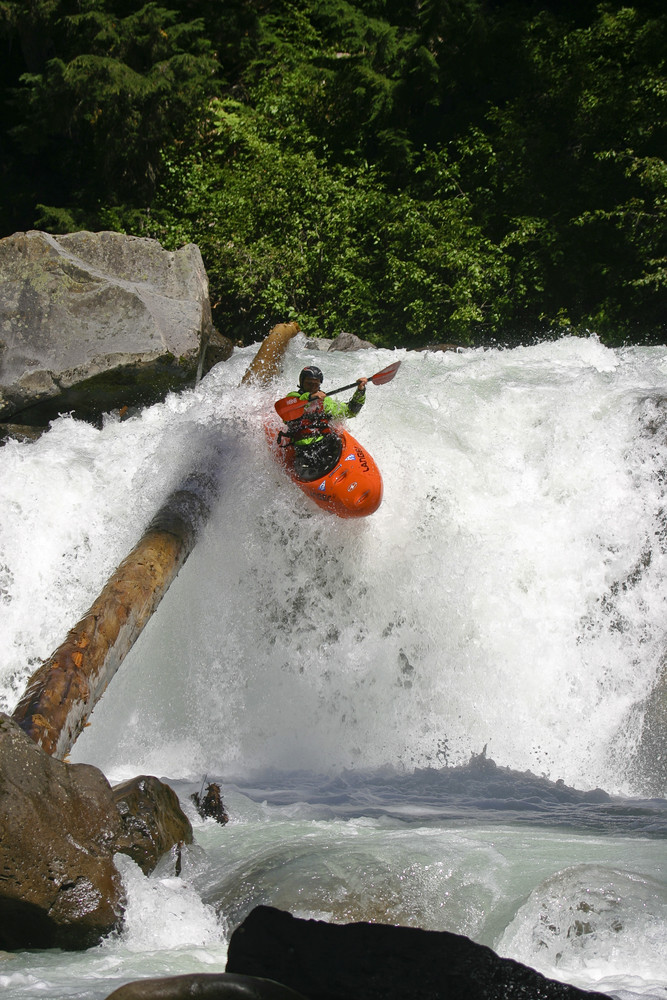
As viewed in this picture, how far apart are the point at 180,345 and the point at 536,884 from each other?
21.8ft

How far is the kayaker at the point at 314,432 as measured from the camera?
615 centimetres

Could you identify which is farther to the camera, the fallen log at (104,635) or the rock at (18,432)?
the rock at (18,432)

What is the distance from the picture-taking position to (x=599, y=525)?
238 inches

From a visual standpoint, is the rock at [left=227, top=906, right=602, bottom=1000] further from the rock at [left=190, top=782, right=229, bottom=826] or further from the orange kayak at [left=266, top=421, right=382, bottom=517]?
the orange kayak at [left=266, top=421, right=382, bottom=517]

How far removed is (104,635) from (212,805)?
103 centimetres

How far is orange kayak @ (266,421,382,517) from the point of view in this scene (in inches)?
238

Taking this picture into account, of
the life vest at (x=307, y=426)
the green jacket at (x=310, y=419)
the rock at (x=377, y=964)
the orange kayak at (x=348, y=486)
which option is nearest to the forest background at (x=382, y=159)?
the green jacket at (x=310, y=419)

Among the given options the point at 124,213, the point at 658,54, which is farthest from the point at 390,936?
the point at 658,54

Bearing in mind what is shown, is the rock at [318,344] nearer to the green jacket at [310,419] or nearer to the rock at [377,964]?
the green jacket at [310,419]

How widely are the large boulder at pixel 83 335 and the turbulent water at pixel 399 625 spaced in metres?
0.93

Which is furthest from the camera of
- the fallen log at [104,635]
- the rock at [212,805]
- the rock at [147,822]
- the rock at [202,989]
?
the rock at [212,805]

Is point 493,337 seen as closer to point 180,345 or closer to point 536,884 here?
point 180,345

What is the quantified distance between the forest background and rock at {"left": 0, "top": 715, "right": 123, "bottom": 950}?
404 inches

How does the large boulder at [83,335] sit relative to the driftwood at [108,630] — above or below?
below
